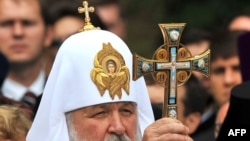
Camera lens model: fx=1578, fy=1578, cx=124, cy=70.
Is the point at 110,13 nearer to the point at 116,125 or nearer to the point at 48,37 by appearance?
the point at 48,37

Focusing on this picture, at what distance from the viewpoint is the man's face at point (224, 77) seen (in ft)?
45.8

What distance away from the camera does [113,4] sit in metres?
16.2

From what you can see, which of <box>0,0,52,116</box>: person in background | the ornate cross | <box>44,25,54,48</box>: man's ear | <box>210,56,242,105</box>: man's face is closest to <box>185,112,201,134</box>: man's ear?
<box>210,56,242,105</box>: man's face

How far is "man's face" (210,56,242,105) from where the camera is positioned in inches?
550

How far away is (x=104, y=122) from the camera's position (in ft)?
31.6

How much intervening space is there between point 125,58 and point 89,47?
0.79 ft

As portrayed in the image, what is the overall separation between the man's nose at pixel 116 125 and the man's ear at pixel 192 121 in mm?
3311

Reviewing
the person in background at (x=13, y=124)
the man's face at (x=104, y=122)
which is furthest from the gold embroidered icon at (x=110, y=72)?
the person in background at (x=13, y=124)

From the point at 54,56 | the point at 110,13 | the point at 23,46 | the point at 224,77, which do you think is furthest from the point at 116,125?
the point at 110,13

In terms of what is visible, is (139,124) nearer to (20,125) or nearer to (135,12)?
(20,125)

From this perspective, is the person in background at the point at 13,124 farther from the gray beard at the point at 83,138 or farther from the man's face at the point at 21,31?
the man's face at the point at 21,31

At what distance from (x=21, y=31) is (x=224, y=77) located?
Answer: 1849 mm

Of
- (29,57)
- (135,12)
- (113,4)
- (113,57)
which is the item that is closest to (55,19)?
(29,57)

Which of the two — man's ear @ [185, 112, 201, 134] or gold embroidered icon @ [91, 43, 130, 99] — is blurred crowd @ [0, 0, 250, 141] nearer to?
man's ear @ [185, 112, 201, 134]
